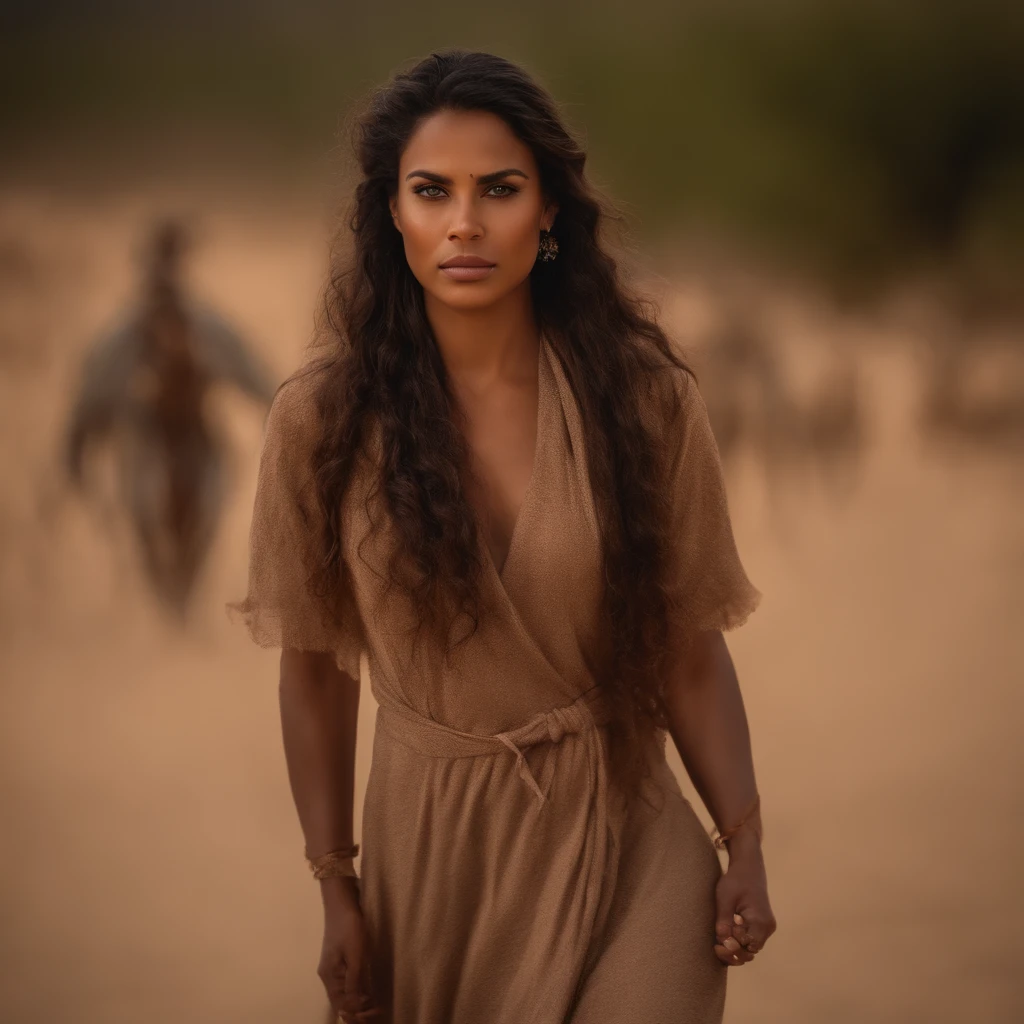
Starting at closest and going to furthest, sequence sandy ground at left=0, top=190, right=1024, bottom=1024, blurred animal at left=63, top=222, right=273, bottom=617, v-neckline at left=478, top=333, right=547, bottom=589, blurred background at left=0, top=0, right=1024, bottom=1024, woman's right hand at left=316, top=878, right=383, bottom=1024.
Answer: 1. v-neckline at left=478, top=333, right=547, bottom=589
2. woman's right hand at left=316, top=878, right=383, bottom=1024
3. sandy ground at left=0, top=190, right=1024, bottom=1024
4. blurred background at left=0, top=0, right=1024, bottom=1024
5. blurred animal at left=63, top=222, right=273, bottom=617

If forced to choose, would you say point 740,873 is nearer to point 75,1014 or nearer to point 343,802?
point 343,802

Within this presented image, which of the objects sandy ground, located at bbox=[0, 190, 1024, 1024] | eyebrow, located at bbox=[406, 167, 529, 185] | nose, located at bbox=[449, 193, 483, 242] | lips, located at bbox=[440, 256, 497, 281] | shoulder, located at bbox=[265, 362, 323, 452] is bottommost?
sandy ground, located at bbox=[0, 190, 1024, 1024]

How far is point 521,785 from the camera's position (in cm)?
193

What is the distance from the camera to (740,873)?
1.96 meters

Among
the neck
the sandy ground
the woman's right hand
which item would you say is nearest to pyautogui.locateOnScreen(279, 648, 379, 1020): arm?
the woman's right hand

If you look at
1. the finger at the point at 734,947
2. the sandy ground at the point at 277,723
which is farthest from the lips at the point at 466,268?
the sandy ground at the point at 277,723

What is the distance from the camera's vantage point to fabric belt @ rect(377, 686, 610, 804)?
1910mm

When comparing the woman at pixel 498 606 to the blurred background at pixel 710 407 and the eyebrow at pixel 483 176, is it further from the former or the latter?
the blurred background at pixel 710 407

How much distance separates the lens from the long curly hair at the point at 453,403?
188cm

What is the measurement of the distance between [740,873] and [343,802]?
1.51ft

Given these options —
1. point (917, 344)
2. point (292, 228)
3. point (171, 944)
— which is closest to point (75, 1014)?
point (171, 944)

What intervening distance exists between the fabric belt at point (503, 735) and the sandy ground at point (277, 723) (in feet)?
5.73

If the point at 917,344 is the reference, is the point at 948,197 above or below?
above

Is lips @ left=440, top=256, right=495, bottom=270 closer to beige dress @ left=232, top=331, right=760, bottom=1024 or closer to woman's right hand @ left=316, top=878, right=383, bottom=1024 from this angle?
beige dress @ left=232, top=331, right=760, bottom=1024
